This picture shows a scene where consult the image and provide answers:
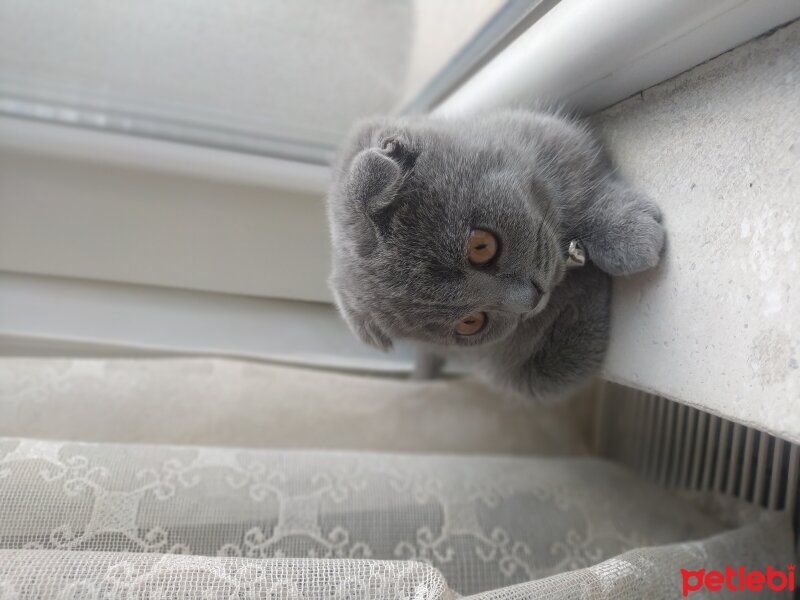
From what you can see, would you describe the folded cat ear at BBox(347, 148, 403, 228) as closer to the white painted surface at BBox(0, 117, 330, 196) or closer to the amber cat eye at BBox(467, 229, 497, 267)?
the amber cat eye at BBox(467, 229, 497, 267)

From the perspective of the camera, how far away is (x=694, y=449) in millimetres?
1082

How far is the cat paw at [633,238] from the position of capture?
0.69m

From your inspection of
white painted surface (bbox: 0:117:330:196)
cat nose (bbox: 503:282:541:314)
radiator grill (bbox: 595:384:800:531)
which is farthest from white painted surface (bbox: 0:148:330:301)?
radiator grill (bbox: 595:384:800:531)

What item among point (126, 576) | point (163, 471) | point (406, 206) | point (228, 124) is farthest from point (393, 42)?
point (126, 576)

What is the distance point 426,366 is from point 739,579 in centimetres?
63

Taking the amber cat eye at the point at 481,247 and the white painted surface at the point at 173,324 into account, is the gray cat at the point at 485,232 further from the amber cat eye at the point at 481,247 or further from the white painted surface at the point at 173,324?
the white painted surface at the point at 173,324

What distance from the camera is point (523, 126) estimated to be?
0.80 meters

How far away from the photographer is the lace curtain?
0.59 m

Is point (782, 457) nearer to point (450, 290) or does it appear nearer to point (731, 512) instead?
point (731, 512)

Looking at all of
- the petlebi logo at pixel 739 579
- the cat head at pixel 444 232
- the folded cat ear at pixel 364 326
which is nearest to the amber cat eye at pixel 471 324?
the cat head at pixel 444 232

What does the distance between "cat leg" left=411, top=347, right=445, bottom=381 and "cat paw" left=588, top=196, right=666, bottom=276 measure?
50 centimetres

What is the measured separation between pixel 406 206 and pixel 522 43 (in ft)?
1.09

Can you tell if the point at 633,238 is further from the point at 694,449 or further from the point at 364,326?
the point at 694,449

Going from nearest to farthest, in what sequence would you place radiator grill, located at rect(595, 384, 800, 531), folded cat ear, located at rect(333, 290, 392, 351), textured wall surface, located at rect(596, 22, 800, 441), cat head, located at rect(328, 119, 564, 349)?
1. textured wall surface, located at rect(596, 22, 800, 441)
2. cat head, located at rect(328, 119, 564, 349)
3. folded cat ear, located at rect(333, 290, 392, 351)
4. radiator grill, located at rect(595, 384, 800, 531)
